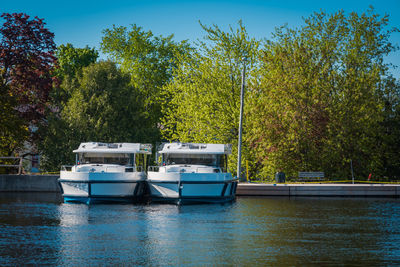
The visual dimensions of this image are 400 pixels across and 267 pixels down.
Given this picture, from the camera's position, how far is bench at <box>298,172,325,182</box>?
39.1m

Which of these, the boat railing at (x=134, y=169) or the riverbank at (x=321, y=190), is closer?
the boat railing at (x=134, y=169)

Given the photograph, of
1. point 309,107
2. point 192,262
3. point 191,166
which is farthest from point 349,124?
point 192,262

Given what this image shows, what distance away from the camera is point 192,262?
14281 millimetres

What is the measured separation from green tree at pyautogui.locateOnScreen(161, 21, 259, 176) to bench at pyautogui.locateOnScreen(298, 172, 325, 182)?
6201 millimetres

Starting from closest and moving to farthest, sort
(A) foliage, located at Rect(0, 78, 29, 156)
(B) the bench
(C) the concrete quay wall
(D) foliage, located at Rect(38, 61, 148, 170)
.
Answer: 1. (B) the bench
2. (C) the concrete quay wall
3. (A) foliage, located at Rect(0, 78, 29, 156)
4. (D) foliage, located at Rect(38, 61, 148, 170)

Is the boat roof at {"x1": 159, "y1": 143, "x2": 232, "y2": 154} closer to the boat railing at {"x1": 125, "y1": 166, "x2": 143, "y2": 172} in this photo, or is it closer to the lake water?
the boat railing at {"x1": 125, "y1": 166, "x2": 143, "y2": 172}

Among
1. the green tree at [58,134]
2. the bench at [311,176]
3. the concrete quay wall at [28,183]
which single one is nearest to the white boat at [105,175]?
the concrete quay wall at [28,183]

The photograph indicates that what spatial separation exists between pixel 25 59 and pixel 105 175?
18.0 m

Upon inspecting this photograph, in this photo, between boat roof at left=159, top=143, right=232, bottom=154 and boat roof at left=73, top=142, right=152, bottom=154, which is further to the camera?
boat roof at left=73, top=142, right=152, bottom=154

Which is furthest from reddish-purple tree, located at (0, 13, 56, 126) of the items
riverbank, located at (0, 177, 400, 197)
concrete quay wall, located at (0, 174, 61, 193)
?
riverbank, located at (0, 177, 400, 197)

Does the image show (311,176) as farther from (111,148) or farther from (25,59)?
(25,59)

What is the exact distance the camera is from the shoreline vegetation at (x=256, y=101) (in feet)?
138

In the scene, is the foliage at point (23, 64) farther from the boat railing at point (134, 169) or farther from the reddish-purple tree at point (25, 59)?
the boat railing at point (134, 169)

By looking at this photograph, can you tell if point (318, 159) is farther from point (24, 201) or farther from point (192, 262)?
point (192, 262)
